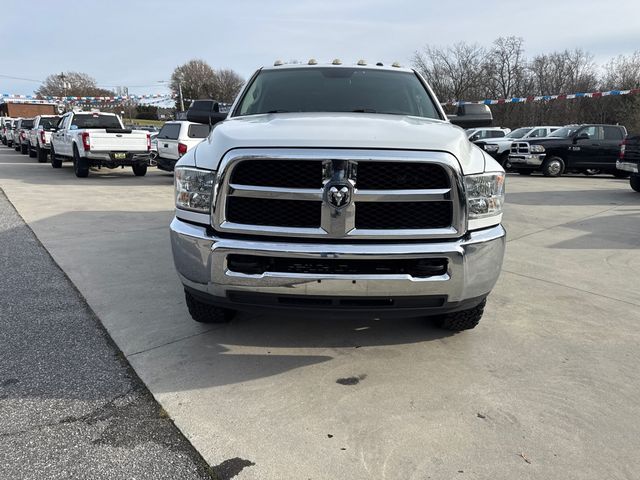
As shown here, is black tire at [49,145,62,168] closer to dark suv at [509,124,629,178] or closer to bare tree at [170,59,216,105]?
dark suv at [509,124,629,178]

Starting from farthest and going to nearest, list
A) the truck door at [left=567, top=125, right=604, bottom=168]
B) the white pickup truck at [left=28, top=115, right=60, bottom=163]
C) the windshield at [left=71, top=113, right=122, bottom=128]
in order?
the white pickup truck at [left=28, top=115, right=60, bottom=163]
the truck door at [left=567, top=125, right=604, bottom=168]
the windshield at [left=71, top=113, right=122, bottom=128]

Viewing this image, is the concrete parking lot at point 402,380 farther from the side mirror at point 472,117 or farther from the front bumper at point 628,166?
the front bumper at point 628,166

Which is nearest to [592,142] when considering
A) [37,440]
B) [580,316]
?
[580,316]

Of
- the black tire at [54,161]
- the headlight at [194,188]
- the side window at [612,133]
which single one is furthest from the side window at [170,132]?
the side window at [612,133]

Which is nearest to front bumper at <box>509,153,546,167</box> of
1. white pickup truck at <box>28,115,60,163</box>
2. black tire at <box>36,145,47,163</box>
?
white pickup truck at <box>28,115,60,163</box>

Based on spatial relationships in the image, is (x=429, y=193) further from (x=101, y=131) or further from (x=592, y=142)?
(x=592, y=142)

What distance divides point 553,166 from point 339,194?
15.6 m

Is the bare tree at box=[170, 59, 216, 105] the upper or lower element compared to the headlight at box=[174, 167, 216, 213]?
upper

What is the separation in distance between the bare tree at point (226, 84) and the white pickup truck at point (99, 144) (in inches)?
1951

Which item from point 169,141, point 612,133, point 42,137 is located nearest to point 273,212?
point 169,141

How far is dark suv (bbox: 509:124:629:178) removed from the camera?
1542cm

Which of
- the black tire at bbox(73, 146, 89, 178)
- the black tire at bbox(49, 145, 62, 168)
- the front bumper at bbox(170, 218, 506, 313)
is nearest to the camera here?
the front bumper at bbox(170, 218, 506, 313)

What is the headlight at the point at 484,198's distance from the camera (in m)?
2.70

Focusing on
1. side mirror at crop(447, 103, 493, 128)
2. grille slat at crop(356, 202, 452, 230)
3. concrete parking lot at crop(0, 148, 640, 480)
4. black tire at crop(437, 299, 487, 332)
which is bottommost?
concrete parking lot at crop(0, 148, 640, 480)
